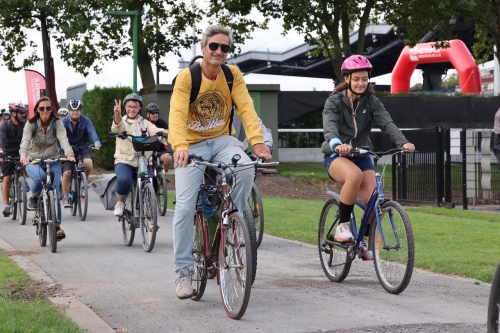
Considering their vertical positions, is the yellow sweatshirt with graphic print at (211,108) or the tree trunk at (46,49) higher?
the tree trunk at (46,49)

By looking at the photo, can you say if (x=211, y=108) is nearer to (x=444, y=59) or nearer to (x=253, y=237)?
(x=253, y=237)

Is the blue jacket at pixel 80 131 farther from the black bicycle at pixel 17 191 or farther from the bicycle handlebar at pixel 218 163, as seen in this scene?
the bicycle handlebar at pixel 218 163

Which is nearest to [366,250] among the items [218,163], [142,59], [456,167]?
[218,163]

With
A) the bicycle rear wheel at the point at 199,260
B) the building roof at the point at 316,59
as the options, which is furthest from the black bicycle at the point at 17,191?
the building roof at the point at 316,59

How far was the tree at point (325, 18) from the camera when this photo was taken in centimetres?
2914

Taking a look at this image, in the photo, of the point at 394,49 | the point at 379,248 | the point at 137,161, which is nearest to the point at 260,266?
the point at 379,248

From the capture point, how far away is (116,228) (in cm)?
1433

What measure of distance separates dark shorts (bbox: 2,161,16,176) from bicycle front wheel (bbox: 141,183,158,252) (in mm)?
5255

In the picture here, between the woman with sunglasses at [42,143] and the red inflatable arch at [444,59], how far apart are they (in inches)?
1171

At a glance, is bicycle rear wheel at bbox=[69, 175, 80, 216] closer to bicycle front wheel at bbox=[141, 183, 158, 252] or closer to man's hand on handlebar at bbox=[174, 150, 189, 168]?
bicycle front wheel at bbox=[141, 183, 158, 252]

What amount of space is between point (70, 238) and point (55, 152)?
1.23 m

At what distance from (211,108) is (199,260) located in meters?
1.14

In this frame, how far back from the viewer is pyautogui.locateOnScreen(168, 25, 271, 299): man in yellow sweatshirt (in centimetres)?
695

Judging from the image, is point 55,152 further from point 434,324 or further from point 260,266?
point 434,324
